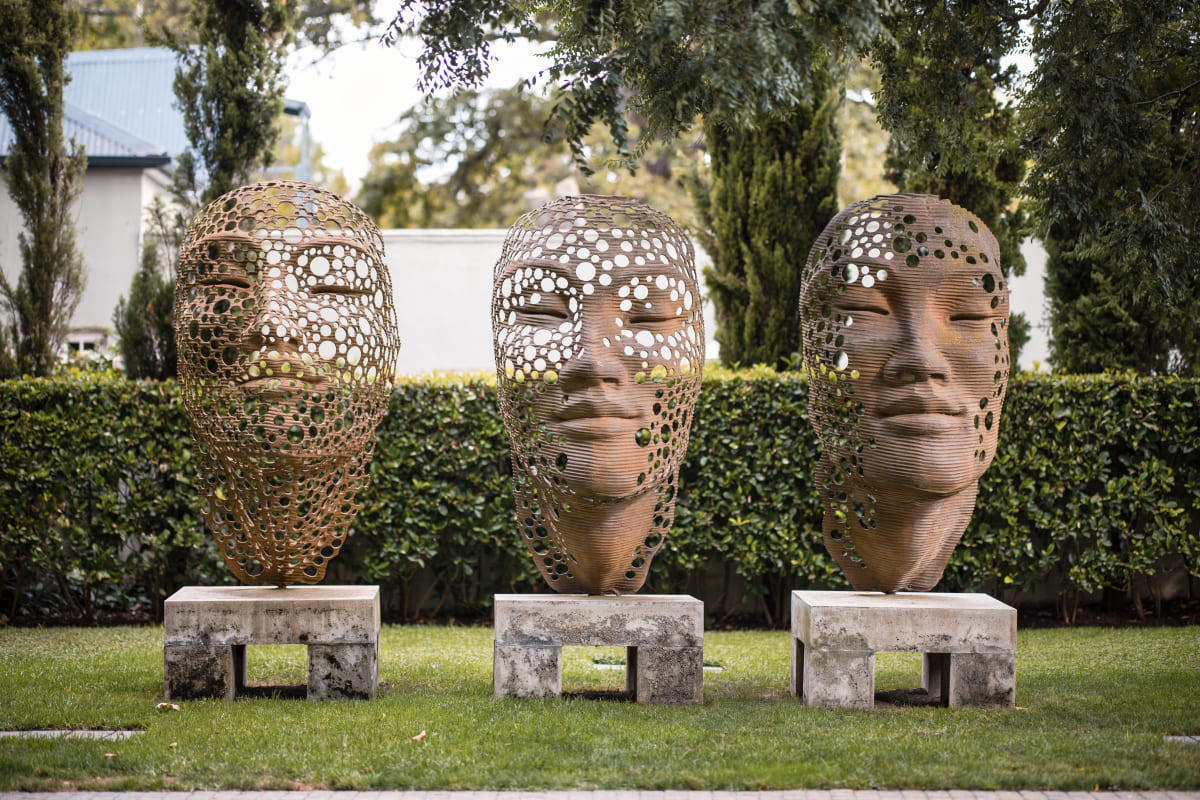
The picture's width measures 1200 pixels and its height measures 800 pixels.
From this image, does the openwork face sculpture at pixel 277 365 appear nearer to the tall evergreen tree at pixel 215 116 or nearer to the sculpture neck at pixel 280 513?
the sculpture neck at pixel 280 513

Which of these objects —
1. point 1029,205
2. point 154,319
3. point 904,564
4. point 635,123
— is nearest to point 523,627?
point 904,564

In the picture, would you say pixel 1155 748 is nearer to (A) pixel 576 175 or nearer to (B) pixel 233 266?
(B) pixel 233 266

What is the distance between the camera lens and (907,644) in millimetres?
6152

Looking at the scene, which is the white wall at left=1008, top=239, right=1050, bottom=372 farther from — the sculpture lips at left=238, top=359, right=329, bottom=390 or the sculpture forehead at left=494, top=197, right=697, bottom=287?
the sculpture lips at left=238, top=359, right=329, bottom=390

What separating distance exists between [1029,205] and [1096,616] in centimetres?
392

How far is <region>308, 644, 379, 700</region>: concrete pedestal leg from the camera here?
6285mm

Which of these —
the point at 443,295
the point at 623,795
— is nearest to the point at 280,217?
the point at 623,795

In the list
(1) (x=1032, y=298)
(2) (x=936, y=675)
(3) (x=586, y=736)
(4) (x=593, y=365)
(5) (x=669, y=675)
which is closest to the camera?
(3) (x=586, y=736)

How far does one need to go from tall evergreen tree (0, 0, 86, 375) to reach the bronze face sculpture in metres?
7.28

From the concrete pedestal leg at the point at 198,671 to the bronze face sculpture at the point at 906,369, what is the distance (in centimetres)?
366

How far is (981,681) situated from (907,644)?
0.49 m

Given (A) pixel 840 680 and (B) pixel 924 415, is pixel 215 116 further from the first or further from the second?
(A) pixel 840 680

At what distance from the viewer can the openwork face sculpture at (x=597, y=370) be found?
6.14m

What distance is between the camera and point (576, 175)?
2533cm
